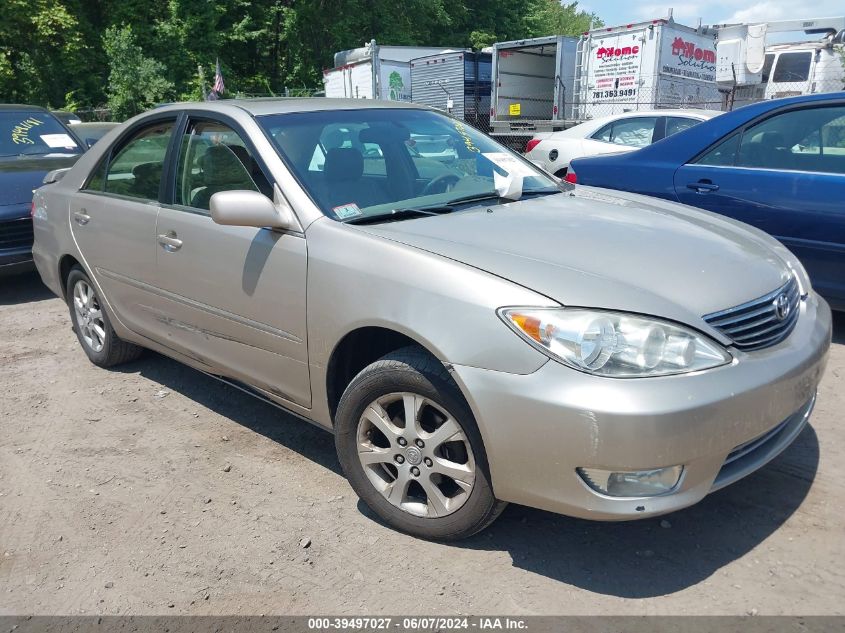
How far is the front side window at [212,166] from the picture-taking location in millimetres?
3375

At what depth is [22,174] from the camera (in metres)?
7.03

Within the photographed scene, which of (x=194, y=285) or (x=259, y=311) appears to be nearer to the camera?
(x=259, y=311)

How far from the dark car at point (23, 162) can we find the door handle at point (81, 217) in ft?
8.36

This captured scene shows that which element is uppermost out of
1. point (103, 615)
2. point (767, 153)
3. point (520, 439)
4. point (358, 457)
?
point (767, 153)

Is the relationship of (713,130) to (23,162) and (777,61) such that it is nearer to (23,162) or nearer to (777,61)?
(23,162)

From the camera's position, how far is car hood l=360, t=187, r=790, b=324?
2.43 metres

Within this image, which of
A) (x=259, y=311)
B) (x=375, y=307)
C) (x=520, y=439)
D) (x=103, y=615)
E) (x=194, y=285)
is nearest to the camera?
(x=520, y=439)

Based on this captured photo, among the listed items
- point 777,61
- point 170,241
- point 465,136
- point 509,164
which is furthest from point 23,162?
point 777,61

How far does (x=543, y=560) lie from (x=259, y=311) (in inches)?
61.1

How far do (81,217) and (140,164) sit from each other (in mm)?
634

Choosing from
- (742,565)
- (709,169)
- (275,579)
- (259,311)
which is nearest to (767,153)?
(709,169)

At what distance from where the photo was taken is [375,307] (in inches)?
106

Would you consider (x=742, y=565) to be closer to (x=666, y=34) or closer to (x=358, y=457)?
(x=358, y=457)

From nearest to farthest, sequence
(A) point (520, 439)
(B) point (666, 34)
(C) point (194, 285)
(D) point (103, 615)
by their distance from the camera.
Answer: (A) point (520, 439) < (D) point (103, 615) < (C) point (194, 285) < (B) point (666, 34)
